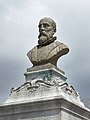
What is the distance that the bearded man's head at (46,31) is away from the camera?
497 inches

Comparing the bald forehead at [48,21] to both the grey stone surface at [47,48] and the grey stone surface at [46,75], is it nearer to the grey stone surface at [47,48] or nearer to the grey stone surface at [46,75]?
the grey stone surface at [47,48]

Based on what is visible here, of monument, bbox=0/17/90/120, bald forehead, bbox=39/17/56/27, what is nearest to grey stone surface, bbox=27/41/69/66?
monument, bbox=0/17/90/120

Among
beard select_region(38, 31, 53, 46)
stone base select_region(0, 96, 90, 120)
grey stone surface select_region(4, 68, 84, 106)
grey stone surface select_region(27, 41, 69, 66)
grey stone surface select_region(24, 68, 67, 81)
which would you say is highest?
beard select_region(38, 31, 53, 46)

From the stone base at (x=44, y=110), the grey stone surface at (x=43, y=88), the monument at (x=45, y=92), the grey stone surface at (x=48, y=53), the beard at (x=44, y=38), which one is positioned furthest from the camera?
the beard at (x=44, y=38)

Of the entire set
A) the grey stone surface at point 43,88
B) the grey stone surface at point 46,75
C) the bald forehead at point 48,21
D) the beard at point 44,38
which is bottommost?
the grey stone surface at point 43,88

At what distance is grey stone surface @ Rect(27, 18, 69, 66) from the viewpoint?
40.1 feet

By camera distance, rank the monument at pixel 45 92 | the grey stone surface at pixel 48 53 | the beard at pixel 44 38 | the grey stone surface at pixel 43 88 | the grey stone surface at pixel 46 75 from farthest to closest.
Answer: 1. the beard at pixel 44 38
2. the grey stone surface at pixel 48 53
3. the grey stone surface at pixel 46 75
4. the grey stone surface at pixel 43 88
5. the monument at pixel 45 92

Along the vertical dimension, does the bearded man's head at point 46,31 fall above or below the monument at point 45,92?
above

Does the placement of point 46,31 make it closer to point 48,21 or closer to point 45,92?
point 48,21

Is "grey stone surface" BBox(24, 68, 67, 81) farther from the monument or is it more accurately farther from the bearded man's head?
the bearded man's head

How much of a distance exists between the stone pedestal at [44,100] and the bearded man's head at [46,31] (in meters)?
1.18

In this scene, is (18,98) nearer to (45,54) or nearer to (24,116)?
(24,116)

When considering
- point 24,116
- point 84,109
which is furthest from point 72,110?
point 24,116

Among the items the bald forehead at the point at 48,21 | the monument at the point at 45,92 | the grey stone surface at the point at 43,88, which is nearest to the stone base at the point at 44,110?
the monument at the point at 45,92
